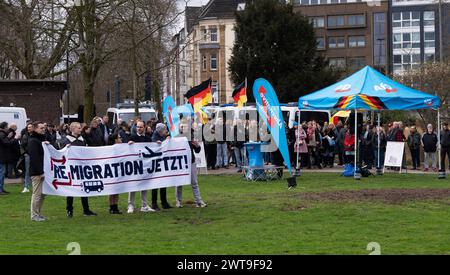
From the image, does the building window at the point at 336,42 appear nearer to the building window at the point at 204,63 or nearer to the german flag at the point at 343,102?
the building window at the point at 204,63

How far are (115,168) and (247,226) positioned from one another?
12.0 ft

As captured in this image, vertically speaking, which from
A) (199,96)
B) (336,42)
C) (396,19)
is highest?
(396,19)

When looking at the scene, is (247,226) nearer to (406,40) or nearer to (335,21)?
(335,21)

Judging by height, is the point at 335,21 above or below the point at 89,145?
above

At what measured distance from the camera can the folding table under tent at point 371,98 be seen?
25.4m

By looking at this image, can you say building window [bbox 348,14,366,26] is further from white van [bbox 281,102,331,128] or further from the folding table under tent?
the folding table under tent

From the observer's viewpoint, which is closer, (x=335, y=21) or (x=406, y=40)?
(x=335, y=21)

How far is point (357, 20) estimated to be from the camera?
103m

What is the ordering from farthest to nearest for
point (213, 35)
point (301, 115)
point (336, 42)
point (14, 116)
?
point (336, 42), point (213, 35), point (301, 115), point (14, 116)

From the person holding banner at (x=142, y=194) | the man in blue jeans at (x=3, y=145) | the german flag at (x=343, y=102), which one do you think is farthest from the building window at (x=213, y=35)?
the person holding banner at (x=142, y=194)

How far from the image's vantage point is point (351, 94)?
25.6 metres

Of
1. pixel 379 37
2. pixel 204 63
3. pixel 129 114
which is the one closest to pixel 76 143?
pixel 129 114

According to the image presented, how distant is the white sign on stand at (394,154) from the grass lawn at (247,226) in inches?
379
